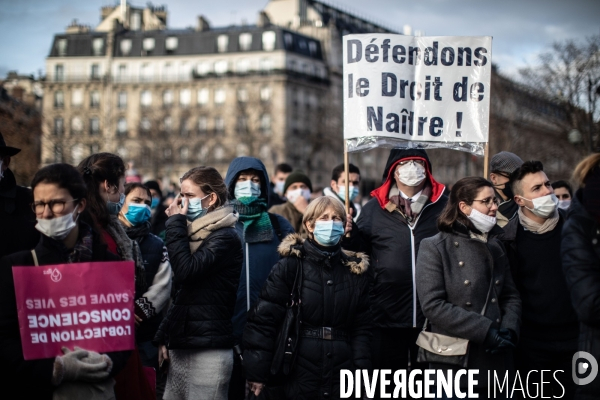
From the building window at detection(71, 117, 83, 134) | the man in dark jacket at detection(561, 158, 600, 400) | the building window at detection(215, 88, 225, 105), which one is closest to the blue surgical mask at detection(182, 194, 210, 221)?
the man in dark jacket at detection(561, 158, 600, 400)

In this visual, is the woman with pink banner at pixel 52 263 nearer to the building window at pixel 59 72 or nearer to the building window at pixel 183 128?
the building window at pixel 183 128

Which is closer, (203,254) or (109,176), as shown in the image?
(109,176)

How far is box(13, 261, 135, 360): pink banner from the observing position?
4527 millimetres

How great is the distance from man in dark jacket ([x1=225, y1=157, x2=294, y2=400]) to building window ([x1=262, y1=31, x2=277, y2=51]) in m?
79.4

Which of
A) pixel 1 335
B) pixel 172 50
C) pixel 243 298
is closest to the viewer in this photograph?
pixel 1 335

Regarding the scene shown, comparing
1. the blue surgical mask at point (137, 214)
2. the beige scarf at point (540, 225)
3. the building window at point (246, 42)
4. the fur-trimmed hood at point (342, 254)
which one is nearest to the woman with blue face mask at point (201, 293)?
the fur-trimmed hood at point (342, 254)

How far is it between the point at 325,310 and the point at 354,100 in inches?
98.8

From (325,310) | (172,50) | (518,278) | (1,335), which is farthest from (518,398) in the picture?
(172,50)

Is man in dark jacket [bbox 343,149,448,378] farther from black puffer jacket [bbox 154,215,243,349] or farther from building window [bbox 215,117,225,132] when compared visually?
building window [bbox 215,117,225,132]

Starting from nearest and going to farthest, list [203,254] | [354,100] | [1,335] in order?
[1,335], [203,254], [354,100]

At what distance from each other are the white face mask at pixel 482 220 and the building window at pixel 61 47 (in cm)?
8845

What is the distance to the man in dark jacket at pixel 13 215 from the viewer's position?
5.26 metres

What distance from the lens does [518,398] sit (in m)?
6.47

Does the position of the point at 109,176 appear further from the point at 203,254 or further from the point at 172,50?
the point at 172,50
